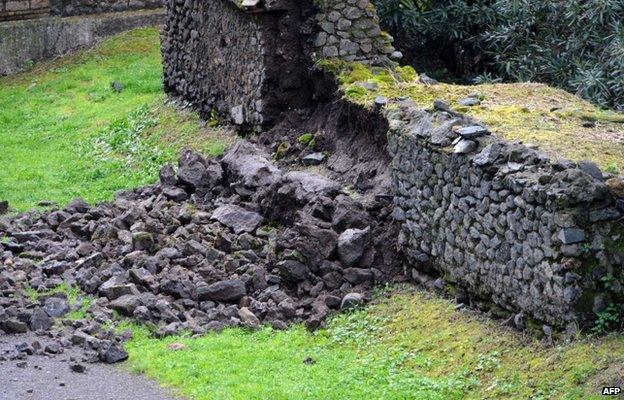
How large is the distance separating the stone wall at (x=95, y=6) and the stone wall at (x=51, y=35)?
0.17 m

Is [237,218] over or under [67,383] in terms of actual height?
over

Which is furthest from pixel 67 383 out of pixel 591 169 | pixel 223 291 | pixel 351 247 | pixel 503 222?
pixel 591 169

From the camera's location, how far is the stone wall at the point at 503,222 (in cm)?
920

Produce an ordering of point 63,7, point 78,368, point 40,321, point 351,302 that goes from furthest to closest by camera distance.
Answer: point 63,7 → point 40,321 → point 351,302 → point 78,368

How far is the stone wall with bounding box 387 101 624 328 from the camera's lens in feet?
30.2

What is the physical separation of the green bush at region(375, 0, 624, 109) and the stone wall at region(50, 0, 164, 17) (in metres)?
7.99

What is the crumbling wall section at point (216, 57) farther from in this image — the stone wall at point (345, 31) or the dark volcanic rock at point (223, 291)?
the dark volcanic rock at point (223, 291)

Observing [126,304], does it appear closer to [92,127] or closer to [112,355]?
[112,355]

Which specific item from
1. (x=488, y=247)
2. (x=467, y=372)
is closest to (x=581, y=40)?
(x=488, y=247)

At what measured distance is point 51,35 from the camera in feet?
80.5

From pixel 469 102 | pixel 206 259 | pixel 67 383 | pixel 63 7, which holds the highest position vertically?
pixel 63 7

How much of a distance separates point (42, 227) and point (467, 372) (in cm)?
664

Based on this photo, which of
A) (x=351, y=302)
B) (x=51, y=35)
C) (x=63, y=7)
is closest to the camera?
(x=351, y=302)

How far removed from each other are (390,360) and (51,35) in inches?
633
